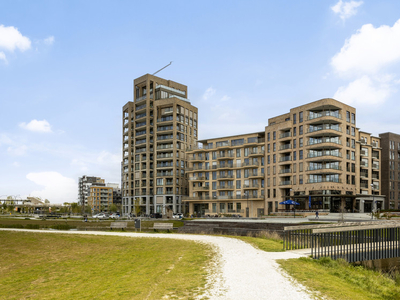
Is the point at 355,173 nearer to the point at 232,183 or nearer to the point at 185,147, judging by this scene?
the point at 232,183

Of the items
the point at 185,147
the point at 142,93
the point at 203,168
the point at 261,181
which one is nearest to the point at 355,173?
the point at 261,181

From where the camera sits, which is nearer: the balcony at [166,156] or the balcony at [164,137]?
the balcony at [166,156]

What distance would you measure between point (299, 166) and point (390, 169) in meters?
29.9

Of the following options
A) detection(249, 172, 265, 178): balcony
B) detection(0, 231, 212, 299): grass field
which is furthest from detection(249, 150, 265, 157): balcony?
detection(0, 231, 212, 299): grass field

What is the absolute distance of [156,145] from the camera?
9612 cm

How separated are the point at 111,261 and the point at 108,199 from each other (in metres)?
174

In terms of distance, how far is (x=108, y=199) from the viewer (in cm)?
18288

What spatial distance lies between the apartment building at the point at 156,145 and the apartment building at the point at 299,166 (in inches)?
270

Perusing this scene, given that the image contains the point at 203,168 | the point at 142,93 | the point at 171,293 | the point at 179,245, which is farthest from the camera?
the point at 142,93

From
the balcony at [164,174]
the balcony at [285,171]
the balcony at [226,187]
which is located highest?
the balcony at [285,171]

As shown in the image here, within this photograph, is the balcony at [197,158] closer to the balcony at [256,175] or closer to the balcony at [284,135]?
the balcony at [256,175]

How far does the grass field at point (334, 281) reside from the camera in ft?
31.7

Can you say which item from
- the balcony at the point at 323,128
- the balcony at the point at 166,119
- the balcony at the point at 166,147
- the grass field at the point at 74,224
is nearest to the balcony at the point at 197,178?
the balcony at the point at 166,147

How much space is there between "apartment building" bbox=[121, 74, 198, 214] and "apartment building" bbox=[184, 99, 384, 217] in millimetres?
6863
